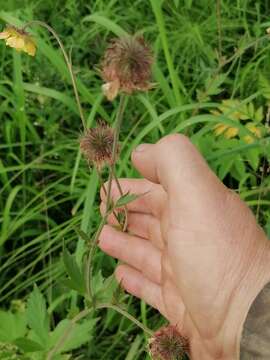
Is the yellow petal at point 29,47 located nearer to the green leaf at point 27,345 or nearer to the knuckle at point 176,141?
the knuckle at point 176,141

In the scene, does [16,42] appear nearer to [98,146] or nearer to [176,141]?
[98,146]

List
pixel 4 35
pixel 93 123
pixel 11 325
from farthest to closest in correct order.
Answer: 1. pixel 93 123
2. pixel 11 325
3. pixel 4 35

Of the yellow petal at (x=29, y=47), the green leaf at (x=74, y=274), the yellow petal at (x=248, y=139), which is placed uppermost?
the yellow petal at (x=29, y=47)

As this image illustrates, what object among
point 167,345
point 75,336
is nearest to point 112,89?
point 167,345

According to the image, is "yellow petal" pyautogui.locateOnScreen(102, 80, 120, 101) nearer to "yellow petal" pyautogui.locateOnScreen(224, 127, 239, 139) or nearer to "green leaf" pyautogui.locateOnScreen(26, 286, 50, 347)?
"green leaf" pyautogui.locateOnScreen(26, 286, 50, 347)

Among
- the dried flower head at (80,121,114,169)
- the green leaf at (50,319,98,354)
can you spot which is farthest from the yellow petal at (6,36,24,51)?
the green leaf at (50,319,98,354)

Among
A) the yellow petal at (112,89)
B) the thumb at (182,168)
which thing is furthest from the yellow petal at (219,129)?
the yellow petal at (112,89)
